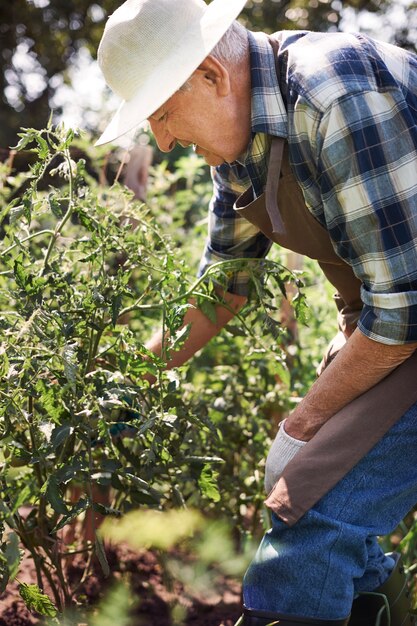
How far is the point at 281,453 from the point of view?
1.89 metres

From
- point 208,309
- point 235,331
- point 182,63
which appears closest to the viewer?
point 182,63

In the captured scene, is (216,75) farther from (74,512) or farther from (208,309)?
(74,512)

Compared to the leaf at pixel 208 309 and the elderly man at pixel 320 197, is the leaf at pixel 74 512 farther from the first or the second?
the leaf at pixel 208 309

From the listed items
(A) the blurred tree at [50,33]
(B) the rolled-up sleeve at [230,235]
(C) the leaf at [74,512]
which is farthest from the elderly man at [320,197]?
(A) the blurred tree at [50,33]

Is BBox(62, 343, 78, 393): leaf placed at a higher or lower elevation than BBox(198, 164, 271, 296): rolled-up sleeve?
higher

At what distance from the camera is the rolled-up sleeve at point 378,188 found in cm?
163

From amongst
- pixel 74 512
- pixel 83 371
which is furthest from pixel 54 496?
pixel 83 371

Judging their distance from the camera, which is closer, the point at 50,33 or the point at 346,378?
the point at 346,378

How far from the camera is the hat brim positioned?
1688 millimetres

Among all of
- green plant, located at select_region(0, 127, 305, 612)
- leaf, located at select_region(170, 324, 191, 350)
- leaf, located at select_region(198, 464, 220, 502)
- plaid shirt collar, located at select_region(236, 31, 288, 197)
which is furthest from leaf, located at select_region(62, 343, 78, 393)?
plaid shirt collar, located at select_region(236, 31, 288, 197)

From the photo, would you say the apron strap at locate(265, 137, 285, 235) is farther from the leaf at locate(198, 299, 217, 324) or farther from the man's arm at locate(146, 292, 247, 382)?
the man's arm at locate(146, 292, 247, 382)

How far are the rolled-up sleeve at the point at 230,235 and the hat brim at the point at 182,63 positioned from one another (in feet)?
1.42

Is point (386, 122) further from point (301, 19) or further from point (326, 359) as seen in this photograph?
point (301, 19)

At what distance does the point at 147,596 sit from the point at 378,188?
1.43m
